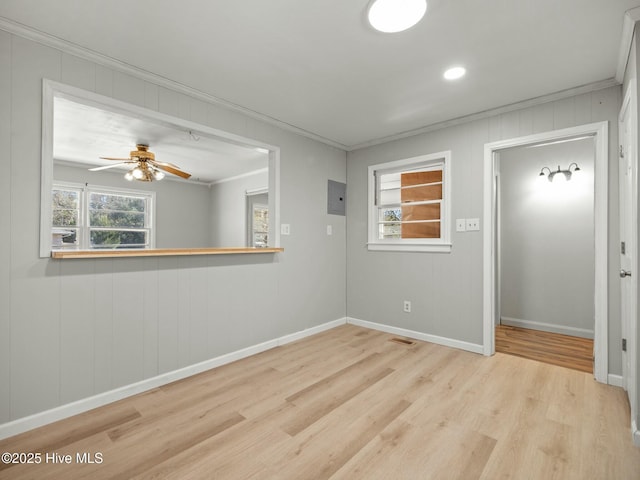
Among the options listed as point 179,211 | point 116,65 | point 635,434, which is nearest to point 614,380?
point 635,434

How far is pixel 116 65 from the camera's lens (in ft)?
7.09

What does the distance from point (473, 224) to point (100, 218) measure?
600cm

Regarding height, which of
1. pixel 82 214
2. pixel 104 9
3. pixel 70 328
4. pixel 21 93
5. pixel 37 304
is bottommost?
pixel 70 328

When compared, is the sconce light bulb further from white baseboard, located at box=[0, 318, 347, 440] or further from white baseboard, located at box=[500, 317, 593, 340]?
white baseboard, located at box=[0, 318, 347, 440]

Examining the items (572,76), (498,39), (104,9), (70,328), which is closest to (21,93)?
(104,9)

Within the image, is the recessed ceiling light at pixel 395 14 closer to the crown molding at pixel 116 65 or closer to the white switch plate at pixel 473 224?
the crown molding at pixel 116 65

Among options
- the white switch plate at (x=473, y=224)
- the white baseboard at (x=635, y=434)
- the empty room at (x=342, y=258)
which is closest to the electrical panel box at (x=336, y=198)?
the empty room at (x=342, y=258)

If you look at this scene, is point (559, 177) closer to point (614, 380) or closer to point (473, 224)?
point (473, 224)

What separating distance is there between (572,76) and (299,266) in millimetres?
2888

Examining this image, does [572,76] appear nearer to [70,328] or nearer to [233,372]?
[233,372]

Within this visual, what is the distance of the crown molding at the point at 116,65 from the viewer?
71.3 inches

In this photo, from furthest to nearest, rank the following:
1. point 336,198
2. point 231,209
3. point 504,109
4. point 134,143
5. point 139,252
Answer: point 231,209, point 134,143, point 336,198, point 504,109, point 139,252

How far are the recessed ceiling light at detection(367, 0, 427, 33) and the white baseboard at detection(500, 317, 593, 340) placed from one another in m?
3.82

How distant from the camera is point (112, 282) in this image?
218cm
